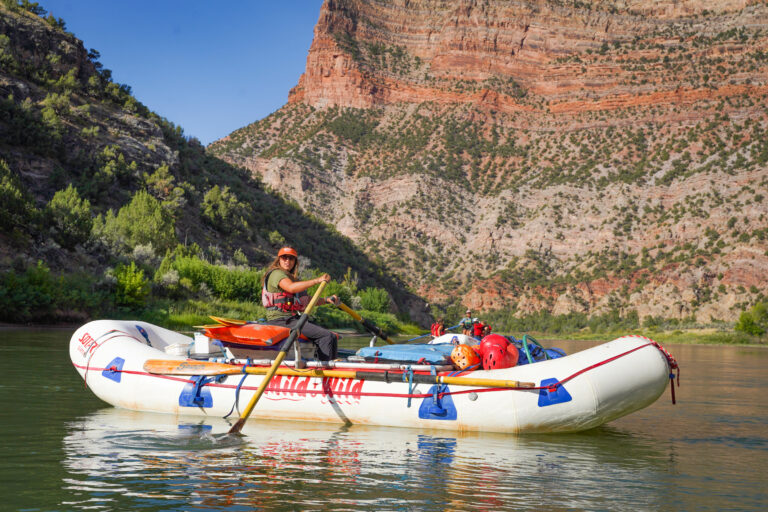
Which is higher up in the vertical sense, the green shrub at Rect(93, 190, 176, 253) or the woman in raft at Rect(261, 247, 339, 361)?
the green shrub at Rect(93, 190, 176, 253)

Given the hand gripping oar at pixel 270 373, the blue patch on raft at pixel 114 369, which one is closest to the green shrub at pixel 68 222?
the blue patch on raft at pixel 114 369

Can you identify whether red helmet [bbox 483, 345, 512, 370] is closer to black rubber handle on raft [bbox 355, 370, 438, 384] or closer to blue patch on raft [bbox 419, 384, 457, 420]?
blue patch on raft [bbox 419, 384, 457, 420]

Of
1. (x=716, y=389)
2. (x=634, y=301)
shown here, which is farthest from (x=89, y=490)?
(x=634, y=301)

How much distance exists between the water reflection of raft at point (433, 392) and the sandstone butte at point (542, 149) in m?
59.0

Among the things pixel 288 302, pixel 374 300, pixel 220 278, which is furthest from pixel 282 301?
pixel 374 300

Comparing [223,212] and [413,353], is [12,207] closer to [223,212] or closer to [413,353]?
[223,212]

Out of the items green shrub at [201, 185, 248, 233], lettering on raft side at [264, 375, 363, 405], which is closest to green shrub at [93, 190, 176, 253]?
green shrub at [201, 185, 248, 233]

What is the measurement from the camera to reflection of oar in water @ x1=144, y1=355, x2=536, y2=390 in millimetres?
9562

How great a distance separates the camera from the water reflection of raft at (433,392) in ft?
31.4

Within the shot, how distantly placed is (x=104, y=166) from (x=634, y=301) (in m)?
47.6

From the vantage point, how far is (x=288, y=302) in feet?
37.0

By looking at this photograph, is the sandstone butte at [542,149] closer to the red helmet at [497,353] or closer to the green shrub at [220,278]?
the green shrub at [220,278]

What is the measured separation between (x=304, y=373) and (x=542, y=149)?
81.6 m

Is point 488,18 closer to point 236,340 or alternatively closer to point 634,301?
point 634,301
